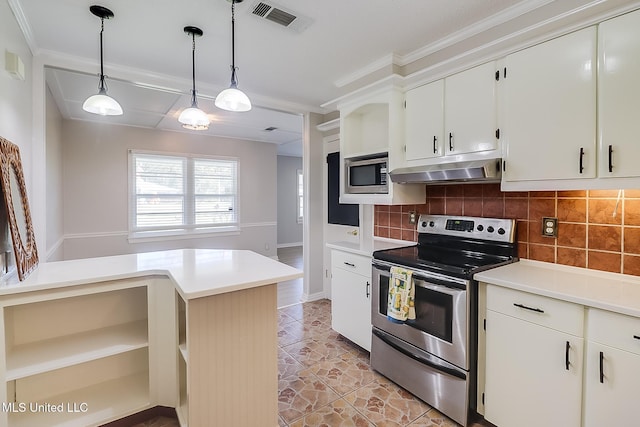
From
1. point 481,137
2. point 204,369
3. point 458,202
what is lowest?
point 204,369

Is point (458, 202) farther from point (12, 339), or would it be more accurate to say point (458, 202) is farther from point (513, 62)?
point (12, 339)

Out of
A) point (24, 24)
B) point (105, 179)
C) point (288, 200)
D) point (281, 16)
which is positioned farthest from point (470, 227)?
point (288, 200)

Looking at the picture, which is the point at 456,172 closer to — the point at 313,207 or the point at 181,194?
the point at 313,207

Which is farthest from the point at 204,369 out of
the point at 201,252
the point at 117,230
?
the point at 117,230

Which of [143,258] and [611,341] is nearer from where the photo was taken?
[611,341]

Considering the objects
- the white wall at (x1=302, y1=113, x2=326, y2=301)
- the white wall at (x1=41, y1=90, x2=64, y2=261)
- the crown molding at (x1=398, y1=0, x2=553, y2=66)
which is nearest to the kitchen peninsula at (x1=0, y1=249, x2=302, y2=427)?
the white wall at (x1=41, y1=90, x2=64, y2=261)

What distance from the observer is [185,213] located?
5.75 metres

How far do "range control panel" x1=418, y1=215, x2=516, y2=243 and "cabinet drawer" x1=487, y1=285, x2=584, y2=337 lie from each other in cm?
55

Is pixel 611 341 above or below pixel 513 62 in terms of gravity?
below

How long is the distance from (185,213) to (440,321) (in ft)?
16.6

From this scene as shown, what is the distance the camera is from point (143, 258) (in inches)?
79.4

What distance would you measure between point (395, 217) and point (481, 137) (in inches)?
46.1

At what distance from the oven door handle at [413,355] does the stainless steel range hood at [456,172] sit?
3.94 feet


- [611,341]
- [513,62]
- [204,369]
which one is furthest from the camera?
[513,62]
